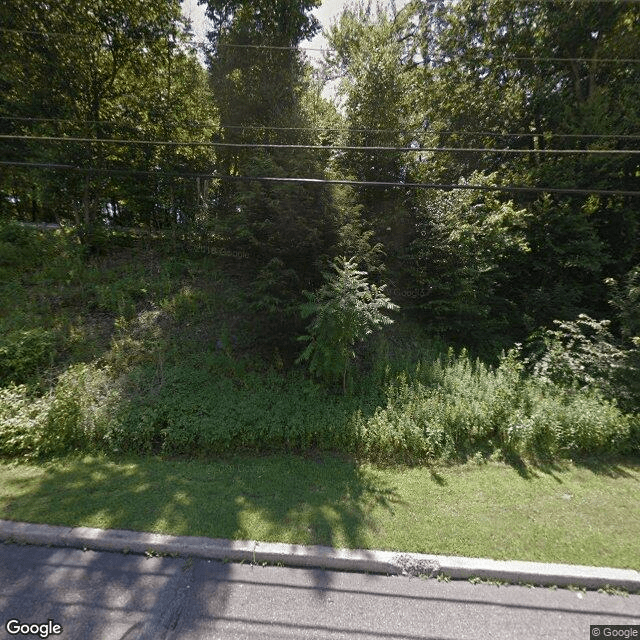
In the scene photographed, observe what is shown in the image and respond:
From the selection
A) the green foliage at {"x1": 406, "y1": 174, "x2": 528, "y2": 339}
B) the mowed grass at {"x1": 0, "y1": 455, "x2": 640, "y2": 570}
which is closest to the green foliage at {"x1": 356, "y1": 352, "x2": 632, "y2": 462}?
the mowed grass at {"x1": 0, "y1": 455, "x2": 640, "y2": 570}

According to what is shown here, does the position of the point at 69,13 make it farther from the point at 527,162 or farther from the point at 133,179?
the point at 527,162

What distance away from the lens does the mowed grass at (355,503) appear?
3178 mm

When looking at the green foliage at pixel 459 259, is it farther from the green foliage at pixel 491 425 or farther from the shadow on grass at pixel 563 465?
the shadow on grass at pixel 563 465

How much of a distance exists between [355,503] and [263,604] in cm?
142

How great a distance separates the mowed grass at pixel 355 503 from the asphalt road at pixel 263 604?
0.30m

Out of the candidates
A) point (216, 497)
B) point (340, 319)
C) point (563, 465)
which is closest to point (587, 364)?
point (563, 465)

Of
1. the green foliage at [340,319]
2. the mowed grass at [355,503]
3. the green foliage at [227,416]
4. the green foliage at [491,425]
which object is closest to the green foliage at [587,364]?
the green foliage at [491,425]

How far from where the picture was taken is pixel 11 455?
443 centimetres

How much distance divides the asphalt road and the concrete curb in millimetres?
78

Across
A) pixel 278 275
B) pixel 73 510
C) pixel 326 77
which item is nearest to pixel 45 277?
pixel 278 275

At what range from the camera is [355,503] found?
369 cm

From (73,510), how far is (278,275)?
14.6 ft

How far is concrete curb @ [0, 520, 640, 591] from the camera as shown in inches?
112

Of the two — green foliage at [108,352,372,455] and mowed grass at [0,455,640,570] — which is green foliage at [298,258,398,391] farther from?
mowed grass at [0,455,640,570]
